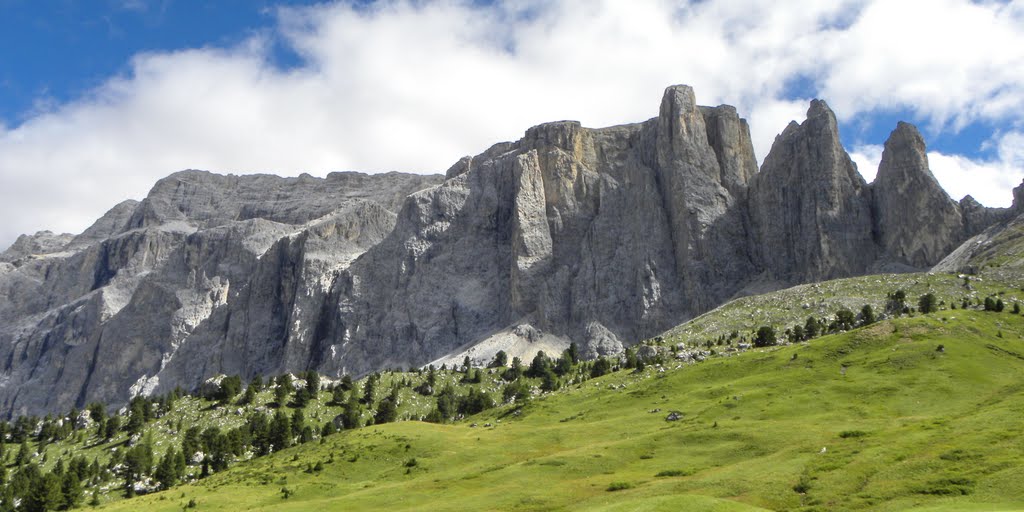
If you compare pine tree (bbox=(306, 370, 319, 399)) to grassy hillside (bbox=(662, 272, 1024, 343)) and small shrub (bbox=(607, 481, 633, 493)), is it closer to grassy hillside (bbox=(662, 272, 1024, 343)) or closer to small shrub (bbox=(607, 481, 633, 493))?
grassy hillside (bbox=(662, 272, 1024, 343))

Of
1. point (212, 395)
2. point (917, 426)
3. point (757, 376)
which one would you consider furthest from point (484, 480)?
point (212, 395)

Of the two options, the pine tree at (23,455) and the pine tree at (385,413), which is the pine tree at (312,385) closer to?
the pine tree at (385,413)

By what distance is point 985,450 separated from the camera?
167 ft

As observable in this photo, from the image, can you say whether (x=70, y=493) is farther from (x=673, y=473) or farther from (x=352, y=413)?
(x=673, y=473)

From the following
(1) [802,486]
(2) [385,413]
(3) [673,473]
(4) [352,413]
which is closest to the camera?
(1) [802,486]

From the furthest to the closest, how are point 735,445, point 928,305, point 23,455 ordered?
point 23,455 < point 928,305 < point 735,445

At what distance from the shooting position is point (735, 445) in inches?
2773

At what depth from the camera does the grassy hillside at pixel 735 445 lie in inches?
1955

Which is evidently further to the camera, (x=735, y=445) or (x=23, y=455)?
(x=23, y=455)

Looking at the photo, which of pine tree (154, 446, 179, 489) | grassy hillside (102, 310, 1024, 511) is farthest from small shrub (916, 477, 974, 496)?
pine tree (154, 446, 179, 489)

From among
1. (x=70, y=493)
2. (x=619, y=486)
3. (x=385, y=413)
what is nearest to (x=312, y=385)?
(x=385, y=413)

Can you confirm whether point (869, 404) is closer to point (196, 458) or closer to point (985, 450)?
point (985, 450)

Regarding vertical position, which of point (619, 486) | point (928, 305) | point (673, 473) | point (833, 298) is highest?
point (833, 298)

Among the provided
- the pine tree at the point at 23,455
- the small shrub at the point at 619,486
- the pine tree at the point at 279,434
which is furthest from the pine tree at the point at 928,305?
the pine tree at the point at 23,455
